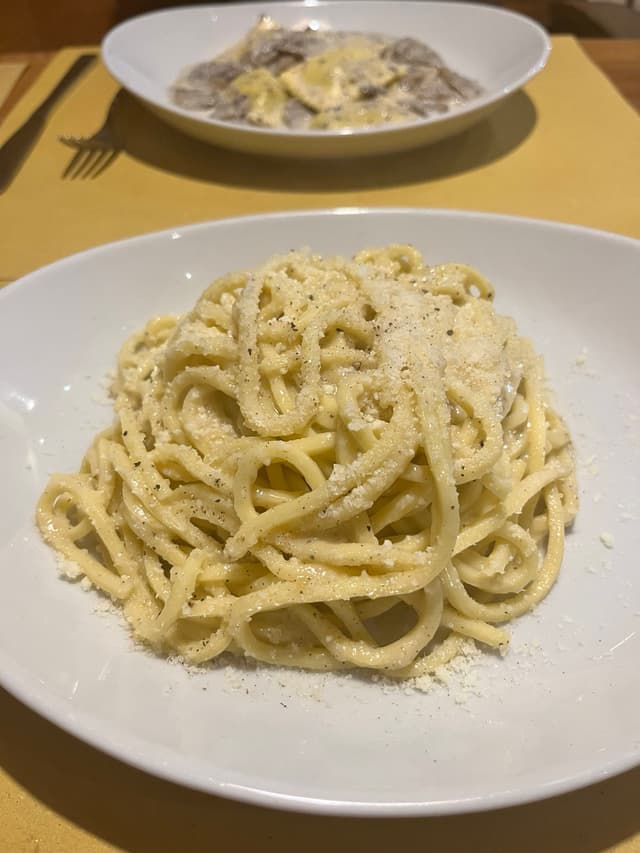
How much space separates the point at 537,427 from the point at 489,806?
88 cm

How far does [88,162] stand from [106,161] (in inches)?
2.9

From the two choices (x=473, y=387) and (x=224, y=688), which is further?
(x=473, y=387)

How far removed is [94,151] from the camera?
10.2ft

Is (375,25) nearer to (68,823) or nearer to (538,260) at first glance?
(538,260)

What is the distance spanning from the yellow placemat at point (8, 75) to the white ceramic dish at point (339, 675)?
2.12 m

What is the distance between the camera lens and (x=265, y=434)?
1.40m

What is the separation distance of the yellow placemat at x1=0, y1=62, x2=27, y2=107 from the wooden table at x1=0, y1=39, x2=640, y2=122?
23 mm

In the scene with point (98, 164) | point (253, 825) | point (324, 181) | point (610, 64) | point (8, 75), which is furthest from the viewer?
point (610, 64)

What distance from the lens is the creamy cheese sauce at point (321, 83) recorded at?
3.07m

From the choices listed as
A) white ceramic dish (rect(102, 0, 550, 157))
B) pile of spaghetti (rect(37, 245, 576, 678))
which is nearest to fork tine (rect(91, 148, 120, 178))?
white ceramic dish (rect(102, 0, 550, 157))

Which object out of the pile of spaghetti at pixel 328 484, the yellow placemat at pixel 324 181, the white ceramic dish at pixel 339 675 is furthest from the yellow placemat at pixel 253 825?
the yellow placemat at pixel 324 181

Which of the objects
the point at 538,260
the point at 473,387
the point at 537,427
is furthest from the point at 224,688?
the point at 538,260

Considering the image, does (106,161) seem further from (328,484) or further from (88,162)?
(328,484)

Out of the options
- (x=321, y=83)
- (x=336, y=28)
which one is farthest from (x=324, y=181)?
(x=336, y=28)
